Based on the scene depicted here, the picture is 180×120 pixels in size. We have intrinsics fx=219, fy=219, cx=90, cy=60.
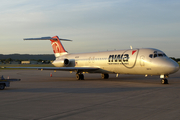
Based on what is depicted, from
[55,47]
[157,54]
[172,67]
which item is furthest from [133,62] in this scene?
[55,47]

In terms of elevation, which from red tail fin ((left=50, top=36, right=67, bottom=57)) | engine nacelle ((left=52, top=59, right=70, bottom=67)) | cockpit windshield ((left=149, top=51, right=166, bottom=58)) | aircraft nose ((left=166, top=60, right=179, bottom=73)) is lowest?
aircraft nose ((left=166, top=60, right=179, bottom=73))

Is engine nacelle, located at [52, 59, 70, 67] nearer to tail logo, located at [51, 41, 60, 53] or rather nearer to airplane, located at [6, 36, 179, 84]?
airplane, located at [6, 36, 179, 84]

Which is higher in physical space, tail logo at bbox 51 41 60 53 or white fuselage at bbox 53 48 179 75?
tail logo at bbox 51 41 60 53

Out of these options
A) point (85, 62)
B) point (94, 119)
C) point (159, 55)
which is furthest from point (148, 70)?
point (94, 119)

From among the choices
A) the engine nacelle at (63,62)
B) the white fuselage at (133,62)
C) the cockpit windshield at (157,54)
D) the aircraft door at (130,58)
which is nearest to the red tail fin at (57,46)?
the engine nacelle at (63,62)

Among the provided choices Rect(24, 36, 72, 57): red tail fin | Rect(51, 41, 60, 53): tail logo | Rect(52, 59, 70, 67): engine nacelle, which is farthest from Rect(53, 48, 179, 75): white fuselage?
Rect(51, 41, 60, 53): tail logo

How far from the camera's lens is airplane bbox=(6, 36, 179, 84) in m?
17.8

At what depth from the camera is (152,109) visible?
8.06 metres

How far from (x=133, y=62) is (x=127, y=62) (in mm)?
665

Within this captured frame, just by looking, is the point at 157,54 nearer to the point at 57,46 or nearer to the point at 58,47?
the point at 58,47

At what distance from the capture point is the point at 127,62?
20125mm

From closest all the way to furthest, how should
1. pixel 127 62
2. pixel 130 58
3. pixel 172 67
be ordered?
pixel 172 67 < pixel 130 58 < pixel 127 62

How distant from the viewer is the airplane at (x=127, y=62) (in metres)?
17.8

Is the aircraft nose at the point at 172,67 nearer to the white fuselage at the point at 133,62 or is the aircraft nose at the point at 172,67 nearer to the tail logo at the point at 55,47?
the white fuselage at the point at 133,62
